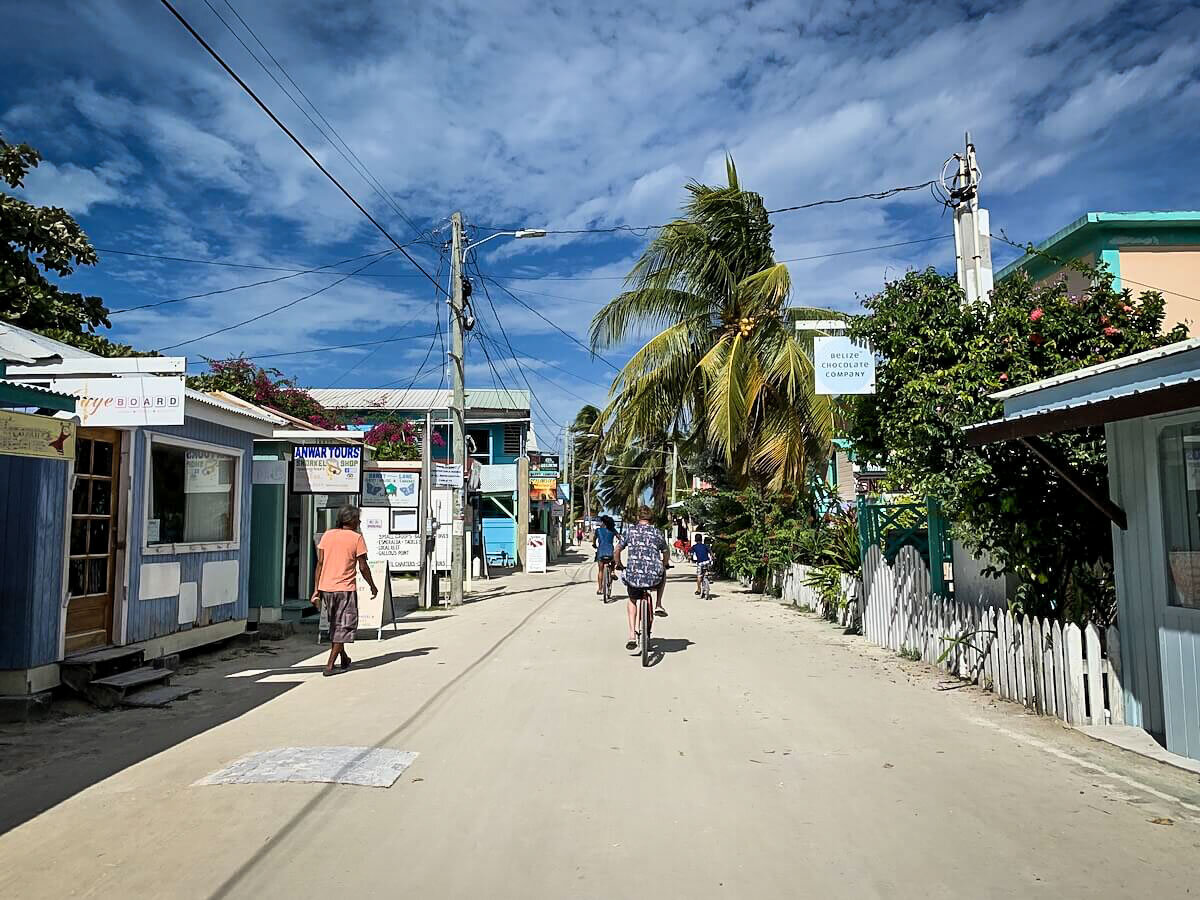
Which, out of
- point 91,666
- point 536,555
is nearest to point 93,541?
point 91,666

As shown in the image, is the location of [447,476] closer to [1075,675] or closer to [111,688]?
[111,688]

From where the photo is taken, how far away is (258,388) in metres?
26.5

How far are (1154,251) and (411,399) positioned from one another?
3335 cm

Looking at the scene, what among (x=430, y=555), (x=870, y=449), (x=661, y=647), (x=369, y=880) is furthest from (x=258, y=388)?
(x=369, y=880)

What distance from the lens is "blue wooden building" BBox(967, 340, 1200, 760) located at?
5617mm

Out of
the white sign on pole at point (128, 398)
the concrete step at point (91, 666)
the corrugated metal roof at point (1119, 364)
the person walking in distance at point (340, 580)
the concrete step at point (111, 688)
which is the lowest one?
the concrete step at point (111, 688)

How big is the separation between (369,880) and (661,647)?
7.72 m

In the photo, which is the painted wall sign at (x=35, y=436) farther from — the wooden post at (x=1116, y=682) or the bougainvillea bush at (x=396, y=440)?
the bougainvillea bush at (x=396, y=440)

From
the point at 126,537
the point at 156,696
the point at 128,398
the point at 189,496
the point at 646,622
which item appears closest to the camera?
the point at 128,398

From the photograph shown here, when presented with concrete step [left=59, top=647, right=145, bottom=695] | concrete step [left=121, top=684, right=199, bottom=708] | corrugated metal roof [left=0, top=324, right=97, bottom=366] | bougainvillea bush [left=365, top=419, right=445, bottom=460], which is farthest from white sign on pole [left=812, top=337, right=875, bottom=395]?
bougainvillea bush [left=365, top=419, right=445, bottom=460]

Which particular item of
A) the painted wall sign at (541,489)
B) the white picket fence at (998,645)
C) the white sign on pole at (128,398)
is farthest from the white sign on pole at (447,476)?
the painted wall sign at (541,489)

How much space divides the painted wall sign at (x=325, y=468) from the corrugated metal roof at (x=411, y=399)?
972 inches

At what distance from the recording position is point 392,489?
19.2 metres

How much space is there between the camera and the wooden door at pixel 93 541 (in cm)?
877
